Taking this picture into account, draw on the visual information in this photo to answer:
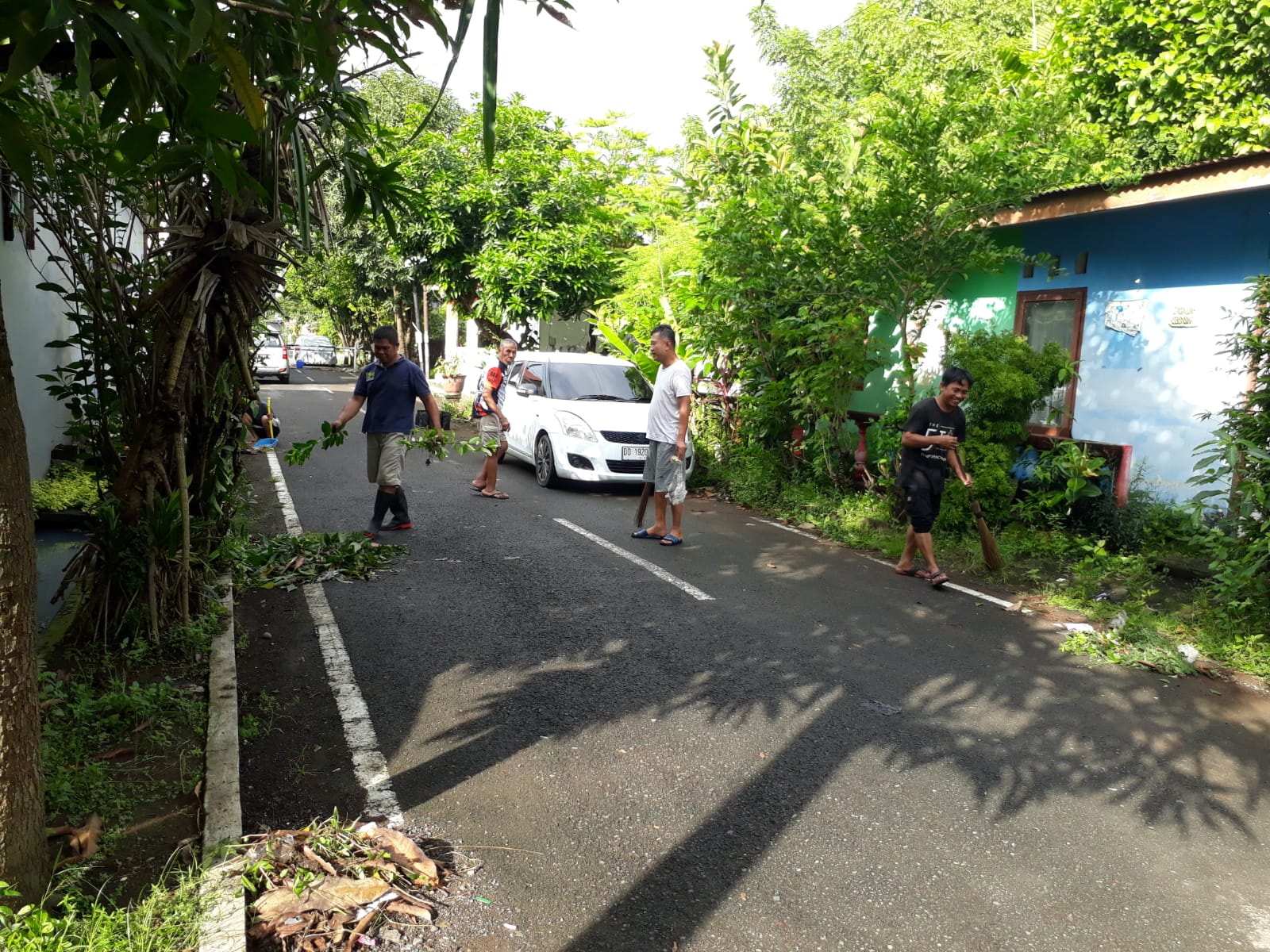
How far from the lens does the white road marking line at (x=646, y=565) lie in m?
7.27

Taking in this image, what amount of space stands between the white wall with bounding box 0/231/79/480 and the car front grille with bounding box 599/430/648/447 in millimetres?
5907

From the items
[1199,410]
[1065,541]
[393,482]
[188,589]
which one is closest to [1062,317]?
[1199,410]

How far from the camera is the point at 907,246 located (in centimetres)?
977

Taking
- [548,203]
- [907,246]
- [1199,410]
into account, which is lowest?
[1199,410]

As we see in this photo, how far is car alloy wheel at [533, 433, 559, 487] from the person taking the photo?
12203 millimetres

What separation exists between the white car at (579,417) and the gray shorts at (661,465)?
2.28m

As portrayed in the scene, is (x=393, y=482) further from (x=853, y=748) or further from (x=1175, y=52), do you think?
(x=1175, y=52)

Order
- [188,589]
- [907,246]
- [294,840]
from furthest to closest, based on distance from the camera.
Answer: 1. [907,246]
2. [188,589]
3. [294,840]

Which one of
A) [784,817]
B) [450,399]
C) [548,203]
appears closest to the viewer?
[784,817]

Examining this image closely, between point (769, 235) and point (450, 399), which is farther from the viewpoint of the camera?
point (450, 399)

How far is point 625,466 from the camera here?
11.9 m

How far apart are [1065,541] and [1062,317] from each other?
3.08 meters

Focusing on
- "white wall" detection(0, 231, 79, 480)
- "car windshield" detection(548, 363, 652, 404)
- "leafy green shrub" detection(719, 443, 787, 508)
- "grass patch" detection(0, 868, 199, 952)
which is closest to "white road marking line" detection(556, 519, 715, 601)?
"leafy green shrub" detection(719, 443, 787, 508)

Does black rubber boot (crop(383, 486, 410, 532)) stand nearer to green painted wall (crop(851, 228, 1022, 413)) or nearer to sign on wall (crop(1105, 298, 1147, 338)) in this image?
green painted wall (crop(851, 228, 1022, 413))
